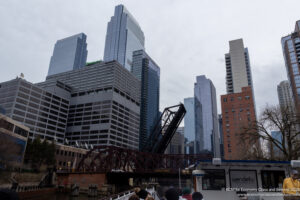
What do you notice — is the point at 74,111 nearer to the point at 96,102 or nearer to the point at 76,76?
the point at 96,102

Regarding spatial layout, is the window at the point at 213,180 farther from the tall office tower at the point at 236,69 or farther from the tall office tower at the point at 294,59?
the tall office tower at the point at 236,69

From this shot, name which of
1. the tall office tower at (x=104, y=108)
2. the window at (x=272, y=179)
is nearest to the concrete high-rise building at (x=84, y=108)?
the tall office tower at (x=104, y=108)

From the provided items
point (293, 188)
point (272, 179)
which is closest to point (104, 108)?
point (272, 179)

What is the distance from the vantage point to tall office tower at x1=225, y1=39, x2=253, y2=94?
138m

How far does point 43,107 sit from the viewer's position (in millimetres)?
104312

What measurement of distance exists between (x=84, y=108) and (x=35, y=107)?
2706cm

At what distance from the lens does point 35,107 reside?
327ft

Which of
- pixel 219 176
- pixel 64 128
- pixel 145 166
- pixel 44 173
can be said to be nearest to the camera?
pixel 219 176

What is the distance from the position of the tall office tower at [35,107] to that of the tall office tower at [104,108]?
6.66m

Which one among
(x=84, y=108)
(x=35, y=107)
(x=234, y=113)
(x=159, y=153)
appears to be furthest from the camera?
(x=84, y=108)

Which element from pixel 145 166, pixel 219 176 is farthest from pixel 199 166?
pixel 145 166

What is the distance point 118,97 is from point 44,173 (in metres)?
71.1

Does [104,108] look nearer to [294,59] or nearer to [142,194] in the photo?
[294,59]

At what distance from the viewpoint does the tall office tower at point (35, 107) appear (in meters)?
91.8
